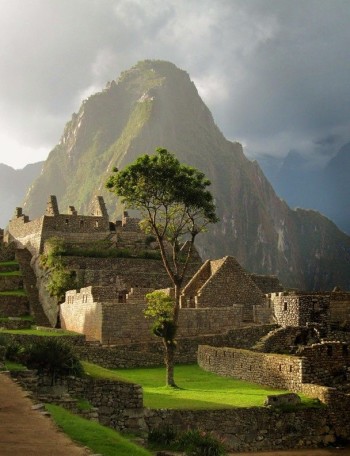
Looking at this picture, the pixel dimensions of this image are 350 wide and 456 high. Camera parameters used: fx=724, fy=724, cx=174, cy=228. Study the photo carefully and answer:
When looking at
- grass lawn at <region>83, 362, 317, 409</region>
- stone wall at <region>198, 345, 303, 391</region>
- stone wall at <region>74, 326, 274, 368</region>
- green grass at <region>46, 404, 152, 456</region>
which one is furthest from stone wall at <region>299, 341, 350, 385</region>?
green grass at <region>46, 404, 152, 456</region>

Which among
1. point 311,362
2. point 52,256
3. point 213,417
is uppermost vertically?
point 52,256

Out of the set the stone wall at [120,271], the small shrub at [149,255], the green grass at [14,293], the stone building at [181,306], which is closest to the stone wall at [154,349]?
the stone building at [181,306]

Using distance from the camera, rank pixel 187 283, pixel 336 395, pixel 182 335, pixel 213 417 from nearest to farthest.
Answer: pixel 213 417
pixel 336 395
pixel 182 335
pixel 187 283

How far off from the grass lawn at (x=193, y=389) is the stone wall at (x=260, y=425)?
0.34 m

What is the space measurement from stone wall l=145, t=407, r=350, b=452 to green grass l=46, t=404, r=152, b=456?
5.73 m

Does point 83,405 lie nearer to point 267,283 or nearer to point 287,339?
point 287,339

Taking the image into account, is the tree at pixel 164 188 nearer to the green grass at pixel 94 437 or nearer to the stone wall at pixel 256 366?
the stone wall at pixel 256 366

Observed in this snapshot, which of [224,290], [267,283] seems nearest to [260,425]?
[224,290]

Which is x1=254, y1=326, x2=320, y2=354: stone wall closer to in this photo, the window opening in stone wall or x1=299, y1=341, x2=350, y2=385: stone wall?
x1=299, y1=341, x2=350, y2=385: stone wall

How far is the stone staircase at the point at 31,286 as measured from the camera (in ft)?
136

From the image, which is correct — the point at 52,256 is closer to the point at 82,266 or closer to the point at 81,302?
the point at 82,266

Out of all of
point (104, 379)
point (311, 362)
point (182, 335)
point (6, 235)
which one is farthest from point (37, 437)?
point (6, 235)

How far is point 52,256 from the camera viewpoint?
43.1 m

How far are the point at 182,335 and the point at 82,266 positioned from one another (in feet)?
39.3
